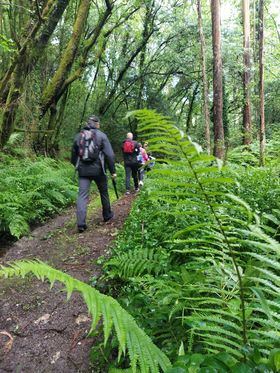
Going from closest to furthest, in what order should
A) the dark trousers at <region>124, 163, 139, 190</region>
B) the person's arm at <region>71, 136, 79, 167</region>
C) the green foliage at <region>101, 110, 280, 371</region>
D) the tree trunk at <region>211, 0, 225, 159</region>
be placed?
the green foliage at <region>101, 110, 280, 371</region>, the person's arm at <region>71, 136, 79, 167</region>, the dark trousers at <region>124, 163, 139, 190</region>, the tree trunk at <region>211, 0, 225, 159</region>

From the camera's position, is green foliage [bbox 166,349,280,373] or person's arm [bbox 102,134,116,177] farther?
person's arm [bbox 102,134,116,177]

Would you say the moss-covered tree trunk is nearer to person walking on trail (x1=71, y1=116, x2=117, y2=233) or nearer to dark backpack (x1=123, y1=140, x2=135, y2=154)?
dark backpack (x1=123, y1=140, x2=135, y2=154)

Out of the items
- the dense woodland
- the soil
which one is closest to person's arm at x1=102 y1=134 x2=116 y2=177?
the dense woodland

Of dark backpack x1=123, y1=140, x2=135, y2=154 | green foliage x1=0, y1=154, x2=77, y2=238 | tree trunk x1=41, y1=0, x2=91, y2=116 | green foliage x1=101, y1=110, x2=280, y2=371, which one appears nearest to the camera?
green foliage x1=101, y1=110, x2=280, y2=371

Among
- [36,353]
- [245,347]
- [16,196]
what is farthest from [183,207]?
[16,196]

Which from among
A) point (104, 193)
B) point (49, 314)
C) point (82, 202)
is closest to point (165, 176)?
point (104, 193)

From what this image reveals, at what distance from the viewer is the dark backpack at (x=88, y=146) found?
6.54 m

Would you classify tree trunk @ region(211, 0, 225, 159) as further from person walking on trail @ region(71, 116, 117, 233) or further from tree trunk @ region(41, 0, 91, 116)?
person walking on trail @ region(71, 116, 117, 233)

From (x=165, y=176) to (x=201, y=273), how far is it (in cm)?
538

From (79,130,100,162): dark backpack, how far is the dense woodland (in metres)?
A: 1.16

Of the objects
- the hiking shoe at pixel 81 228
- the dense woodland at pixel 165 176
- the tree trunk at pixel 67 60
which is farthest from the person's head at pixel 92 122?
the tree trunk at pixel 67 60

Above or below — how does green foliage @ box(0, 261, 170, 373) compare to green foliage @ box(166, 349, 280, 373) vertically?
above

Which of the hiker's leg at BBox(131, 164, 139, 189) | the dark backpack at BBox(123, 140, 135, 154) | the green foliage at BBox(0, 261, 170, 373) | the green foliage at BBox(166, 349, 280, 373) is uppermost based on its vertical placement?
the dark backpack at BBox(123, 140, 135, 154)

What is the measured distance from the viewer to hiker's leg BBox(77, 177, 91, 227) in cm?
654
